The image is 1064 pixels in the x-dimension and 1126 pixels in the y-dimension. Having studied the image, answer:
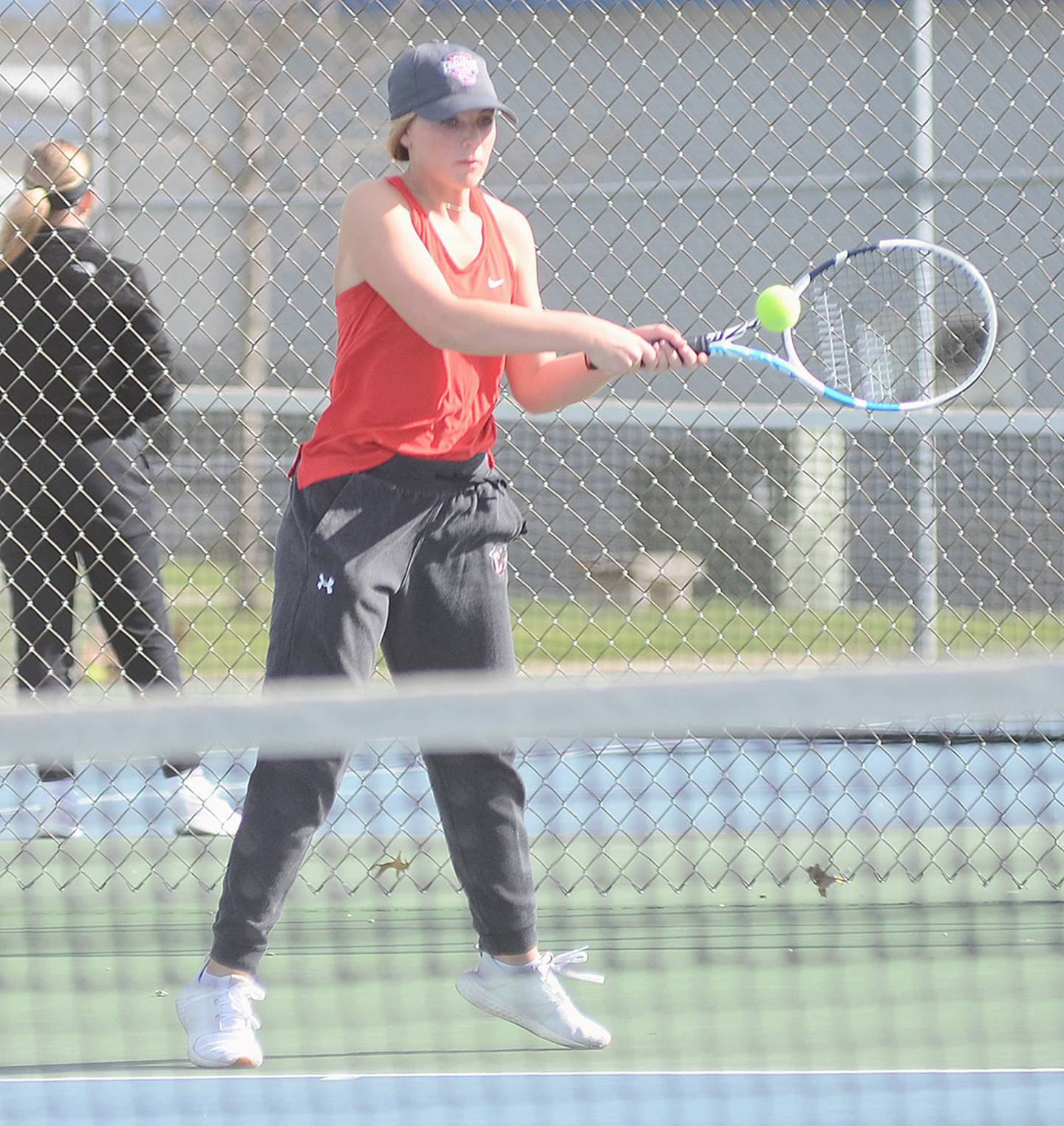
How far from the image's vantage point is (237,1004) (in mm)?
2682

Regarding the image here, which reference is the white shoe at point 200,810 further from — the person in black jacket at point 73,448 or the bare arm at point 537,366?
the bare arm at point 537,366

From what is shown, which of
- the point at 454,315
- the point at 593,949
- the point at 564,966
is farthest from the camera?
the point at 593,949

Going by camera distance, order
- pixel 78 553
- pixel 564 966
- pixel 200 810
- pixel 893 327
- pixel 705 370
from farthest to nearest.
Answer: pixel 705 370, pixel 78 553, pixel 893 327, pixel 200 810, pixel 564 966

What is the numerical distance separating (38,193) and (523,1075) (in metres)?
2.20

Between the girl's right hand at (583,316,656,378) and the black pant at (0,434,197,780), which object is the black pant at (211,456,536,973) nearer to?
the girl's right hand at (583,316,656,378)

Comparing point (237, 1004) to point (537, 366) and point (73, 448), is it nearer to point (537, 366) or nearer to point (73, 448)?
point (537, 366)

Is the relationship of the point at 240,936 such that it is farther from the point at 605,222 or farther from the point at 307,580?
the point at 605,222

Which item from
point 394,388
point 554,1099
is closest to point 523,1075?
point 554,1099

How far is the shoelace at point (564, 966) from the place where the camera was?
2.82 meters

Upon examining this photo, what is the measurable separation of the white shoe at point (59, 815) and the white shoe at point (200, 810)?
213 millimetres

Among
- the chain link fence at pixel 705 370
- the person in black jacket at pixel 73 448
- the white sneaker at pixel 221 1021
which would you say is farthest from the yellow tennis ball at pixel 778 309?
the chain link fence at pixel 705 370

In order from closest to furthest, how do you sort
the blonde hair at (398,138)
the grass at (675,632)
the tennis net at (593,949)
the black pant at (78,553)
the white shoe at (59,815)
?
the tennis net at (593,949)
the blonde hair at (398,138)
the white shoe at (59,815)
the black pant at (78,553)
the grass at (675,632)

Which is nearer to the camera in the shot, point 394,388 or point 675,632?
point 394,388

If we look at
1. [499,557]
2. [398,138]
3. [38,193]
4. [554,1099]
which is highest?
[38,193]
